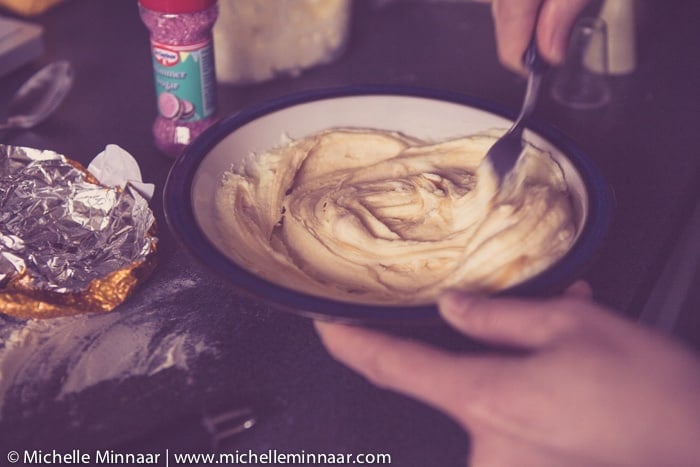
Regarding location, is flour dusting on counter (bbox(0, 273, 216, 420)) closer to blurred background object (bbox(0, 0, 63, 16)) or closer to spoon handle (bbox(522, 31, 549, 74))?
spoon handle (bbox(522, 31, 549, 74))

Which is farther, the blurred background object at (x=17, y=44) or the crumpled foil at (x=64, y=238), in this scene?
the blurred background object at (x=17, y=44)

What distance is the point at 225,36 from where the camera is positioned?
1172 mm

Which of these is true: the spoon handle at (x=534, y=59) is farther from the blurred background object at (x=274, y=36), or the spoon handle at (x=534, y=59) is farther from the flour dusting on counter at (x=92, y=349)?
the flour dusting on counter at (x=92, y=349)

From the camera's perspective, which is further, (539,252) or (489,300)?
(539,252)

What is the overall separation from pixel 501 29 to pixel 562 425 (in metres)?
0.67

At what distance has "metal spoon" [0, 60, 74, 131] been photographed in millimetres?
1155

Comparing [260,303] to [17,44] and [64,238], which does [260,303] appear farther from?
[17,44]

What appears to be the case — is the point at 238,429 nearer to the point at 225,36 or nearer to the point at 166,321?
the point at 166,321

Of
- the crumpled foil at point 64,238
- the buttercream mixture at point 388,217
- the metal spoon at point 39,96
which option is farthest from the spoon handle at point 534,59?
the metal spoon at point 39,96

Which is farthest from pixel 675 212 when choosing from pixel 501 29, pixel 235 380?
pixel 235 380

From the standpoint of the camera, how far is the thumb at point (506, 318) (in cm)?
60

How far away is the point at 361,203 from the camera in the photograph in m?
0.91

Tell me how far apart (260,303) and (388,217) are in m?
0.20

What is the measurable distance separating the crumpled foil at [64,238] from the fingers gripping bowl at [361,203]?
0.11 meters
